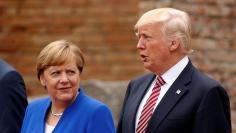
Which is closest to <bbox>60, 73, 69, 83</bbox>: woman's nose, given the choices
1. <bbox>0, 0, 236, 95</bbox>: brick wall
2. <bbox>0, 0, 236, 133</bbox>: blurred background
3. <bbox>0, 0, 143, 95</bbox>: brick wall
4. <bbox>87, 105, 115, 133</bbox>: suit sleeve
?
<bbox>87, 105, 115, 133</bbox>: suit sleeve

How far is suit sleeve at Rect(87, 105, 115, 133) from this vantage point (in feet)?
18.3

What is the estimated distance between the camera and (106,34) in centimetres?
1073

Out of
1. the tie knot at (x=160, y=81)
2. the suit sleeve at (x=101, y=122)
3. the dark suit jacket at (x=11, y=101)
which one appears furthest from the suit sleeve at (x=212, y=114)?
the dark suit jacket at (x=11, y=101)

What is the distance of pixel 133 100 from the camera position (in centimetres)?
575

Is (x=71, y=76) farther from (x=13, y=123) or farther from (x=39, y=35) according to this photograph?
(x=39, y=35)

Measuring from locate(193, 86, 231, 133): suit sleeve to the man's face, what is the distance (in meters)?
0.34

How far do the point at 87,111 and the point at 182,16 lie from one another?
0.81 metres

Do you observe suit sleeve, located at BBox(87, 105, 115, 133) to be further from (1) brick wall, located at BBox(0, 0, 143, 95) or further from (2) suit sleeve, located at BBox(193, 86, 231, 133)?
(1) brick wall, located at BBox(0, 0, 143, 95)

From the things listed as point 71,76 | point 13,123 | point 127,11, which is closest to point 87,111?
point 71,76

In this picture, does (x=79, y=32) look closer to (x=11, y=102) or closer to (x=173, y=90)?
(x=11, y=102)

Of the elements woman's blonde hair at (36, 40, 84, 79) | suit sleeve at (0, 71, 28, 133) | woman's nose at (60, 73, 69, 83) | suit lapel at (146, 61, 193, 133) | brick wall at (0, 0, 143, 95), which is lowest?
brick wall at (0, 0, 143, 95)

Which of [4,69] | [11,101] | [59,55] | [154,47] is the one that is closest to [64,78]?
[59,55]

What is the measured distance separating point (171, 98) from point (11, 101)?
3.95 feet

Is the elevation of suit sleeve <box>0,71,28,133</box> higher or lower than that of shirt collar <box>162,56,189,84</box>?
lower
